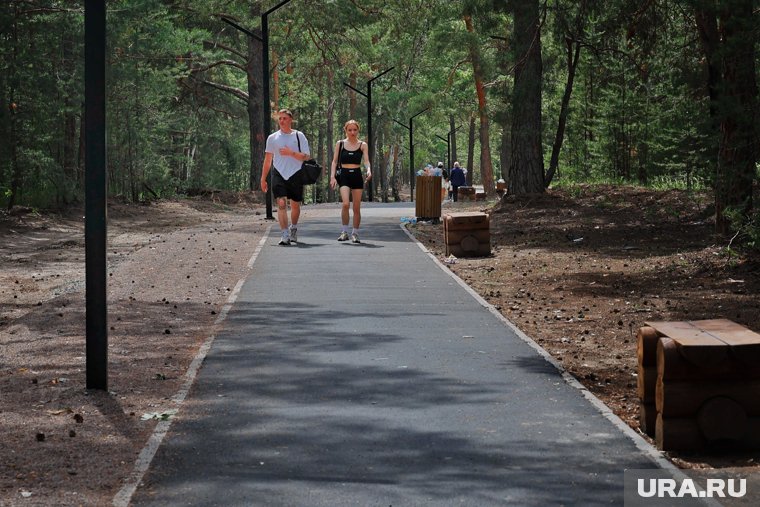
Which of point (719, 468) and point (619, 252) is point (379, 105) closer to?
point (619, 252)

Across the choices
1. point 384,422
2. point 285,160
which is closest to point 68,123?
point 285,160

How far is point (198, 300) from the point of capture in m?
14.7

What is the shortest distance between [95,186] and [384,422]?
9.26ft

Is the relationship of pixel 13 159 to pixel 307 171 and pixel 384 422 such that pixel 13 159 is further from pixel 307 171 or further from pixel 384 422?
pixel 384 422

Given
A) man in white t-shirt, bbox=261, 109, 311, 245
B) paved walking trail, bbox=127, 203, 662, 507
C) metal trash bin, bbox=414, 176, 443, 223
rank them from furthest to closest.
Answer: metal trash bin, bbox=414, 176, 443, 223, man in white t-shirt, bbox=261, 109, 311, 245, paved walking trail, bbox=127, 203, 662, 507

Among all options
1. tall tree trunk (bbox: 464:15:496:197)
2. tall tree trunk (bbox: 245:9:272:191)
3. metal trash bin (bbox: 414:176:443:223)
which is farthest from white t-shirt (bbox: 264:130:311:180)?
tall tree trunk (bbox: 464:15:496:197)

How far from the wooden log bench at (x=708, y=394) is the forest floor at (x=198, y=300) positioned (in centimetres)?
15

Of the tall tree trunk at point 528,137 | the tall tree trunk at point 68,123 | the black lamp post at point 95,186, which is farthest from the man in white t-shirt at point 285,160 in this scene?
the black lamp post at point 95,186

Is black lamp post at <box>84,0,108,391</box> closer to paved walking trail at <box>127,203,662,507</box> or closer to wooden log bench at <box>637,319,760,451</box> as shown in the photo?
paved walking trail at <box>127,203,662,507</box>

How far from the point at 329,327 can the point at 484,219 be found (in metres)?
8.85

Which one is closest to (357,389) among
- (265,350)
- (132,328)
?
(265,350)

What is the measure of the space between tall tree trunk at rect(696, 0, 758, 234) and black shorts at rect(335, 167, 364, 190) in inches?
271

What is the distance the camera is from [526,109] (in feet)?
98.6

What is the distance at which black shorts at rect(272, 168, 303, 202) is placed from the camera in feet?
70.3
